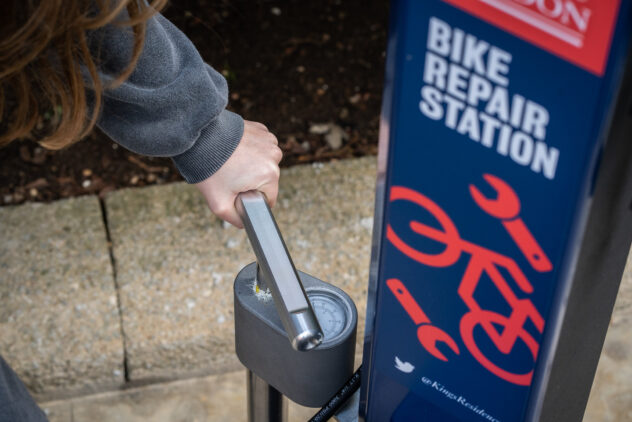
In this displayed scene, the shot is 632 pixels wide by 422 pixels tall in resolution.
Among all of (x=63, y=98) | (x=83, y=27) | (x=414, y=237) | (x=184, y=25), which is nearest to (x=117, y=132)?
(x=63, y=98)

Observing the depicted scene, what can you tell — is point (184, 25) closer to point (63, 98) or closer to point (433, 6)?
point (63, 98)

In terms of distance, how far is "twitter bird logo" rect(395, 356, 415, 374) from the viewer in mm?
1186

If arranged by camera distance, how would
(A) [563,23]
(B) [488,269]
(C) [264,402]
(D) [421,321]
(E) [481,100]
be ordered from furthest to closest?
1. (C) [264,402]
2. (D) [421,321]
3. (B) [488,269]
4. (E) [481,100]
5. (A) [563,23]

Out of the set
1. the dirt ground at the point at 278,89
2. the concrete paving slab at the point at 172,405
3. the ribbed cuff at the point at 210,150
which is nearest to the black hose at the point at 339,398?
the ribbed cuff at the point at 210,150

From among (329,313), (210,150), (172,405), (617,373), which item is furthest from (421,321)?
(617,373)

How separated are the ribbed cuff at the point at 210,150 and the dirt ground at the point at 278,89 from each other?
5.45ft

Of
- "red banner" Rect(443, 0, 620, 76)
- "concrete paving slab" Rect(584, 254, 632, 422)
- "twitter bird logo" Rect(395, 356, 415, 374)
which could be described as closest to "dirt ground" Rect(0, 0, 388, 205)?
"concrete paving slab" Rect(584, 254, 632, 422)

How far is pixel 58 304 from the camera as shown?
2.51m

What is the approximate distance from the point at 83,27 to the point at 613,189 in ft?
2.50

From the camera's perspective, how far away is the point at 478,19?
0.81m

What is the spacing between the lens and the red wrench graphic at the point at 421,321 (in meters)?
1.10

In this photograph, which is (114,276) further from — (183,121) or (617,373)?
(617,373)

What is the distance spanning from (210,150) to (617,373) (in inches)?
71.5

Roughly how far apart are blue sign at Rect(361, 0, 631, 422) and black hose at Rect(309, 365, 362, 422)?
→ 160 millimetres
